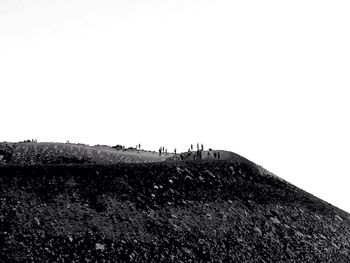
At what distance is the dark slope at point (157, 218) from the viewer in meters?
28.6

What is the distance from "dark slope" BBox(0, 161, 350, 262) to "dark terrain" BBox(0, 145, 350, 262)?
7cm

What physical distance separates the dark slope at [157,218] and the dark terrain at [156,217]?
0.07 metres

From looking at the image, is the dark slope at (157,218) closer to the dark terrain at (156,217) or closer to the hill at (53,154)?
the dark terrain at (156,217)

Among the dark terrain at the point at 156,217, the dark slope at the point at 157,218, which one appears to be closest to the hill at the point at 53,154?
the dark terrain at the point at 156,217

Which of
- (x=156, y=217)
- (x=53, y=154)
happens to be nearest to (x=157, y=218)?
(x=156, y=217)

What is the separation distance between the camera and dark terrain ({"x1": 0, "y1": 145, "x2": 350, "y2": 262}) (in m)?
28.6

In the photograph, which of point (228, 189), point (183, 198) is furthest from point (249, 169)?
point (183, 198)

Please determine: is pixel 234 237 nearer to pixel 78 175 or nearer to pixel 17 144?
pixel 78 175

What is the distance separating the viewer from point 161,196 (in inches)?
1452

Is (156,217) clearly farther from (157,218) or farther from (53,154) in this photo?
(53,154)

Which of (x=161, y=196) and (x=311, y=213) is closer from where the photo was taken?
(x=161, y=196)

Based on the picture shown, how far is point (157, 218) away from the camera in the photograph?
1339 inches

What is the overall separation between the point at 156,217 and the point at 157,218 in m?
0.11

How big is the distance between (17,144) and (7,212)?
2027cm
